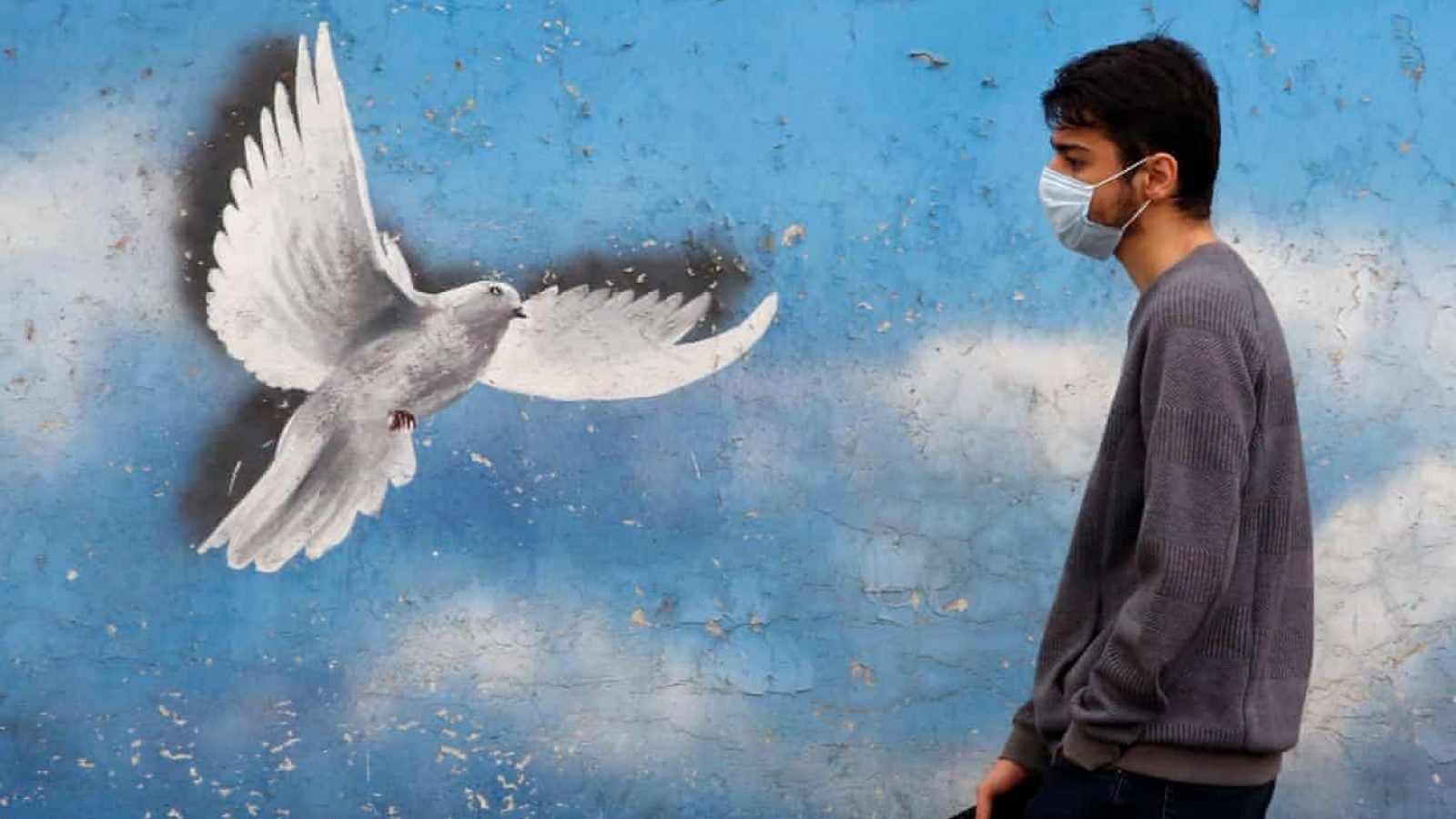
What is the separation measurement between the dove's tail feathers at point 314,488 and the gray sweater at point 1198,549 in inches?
80.1

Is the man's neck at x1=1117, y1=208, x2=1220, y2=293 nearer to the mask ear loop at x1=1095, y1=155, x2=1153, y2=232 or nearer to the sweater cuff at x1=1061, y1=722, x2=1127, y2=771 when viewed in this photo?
the mask ear loop at x1=1095, y1=155, x2=1153, y2=232

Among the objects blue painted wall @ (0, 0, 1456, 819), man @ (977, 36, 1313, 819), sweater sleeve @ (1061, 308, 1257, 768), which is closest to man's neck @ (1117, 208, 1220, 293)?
man @ (977, 36, 1313, 819)

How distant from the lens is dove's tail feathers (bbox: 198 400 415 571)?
147 inches

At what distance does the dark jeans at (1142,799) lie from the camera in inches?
77.1

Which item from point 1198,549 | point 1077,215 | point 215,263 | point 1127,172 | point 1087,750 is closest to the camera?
point 1198,549

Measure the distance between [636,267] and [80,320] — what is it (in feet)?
3.74

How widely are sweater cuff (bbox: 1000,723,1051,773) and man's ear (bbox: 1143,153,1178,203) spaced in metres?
0.66

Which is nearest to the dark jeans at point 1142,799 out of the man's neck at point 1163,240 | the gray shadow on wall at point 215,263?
the man's neck at point 1163,240

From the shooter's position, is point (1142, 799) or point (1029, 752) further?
point (1029, 752)

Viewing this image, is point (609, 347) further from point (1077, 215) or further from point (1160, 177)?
point (1160, 177)

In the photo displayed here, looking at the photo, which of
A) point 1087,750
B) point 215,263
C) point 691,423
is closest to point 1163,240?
point 1087,750

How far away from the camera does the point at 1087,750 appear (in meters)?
1.99

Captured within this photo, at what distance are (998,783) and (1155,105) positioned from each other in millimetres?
817

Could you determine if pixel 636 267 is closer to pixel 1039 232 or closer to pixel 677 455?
pixel 677 455
